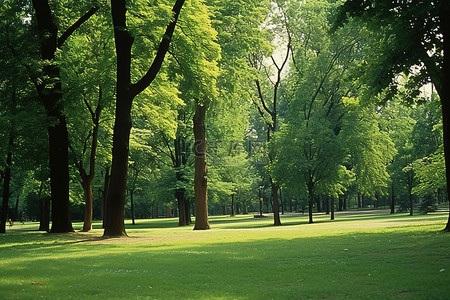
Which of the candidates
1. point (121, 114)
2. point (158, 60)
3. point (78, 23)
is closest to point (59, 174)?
point (121, 114)

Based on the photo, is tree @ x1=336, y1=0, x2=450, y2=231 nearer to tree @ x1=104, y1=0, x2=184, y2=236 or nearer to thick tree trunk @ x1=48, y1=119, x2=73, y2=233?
tree @ x1=104, y1=0, x2=184, y2=236

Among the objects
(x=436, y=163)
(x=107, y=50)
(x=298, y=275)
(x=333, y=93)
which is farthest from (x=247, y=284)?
→ (x=333, y=93)

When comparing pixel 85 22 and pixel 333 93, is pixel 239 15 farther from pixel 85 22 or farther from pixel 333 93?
pixel 333 93

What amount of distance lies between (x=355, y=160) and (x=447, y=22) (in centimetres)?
3093

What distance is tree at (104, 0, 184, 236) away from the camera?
2062cm

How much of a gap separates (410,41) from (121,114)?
11813mm

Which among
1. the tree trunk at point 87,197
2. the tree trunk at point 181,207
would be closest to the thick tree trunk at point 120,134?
the tree trunk at point 87,197

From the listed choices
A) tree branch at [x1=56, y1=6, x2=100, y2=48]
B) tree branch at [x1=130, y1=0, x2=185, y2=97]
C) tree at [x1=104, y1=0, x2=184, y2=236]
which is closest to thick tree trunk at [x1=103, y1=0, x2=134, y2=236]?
tree at [x1=104, y1=0, x2=184, y2=236]

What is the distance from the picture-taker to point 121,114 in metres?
20.9

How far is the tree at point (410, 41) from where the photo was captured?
14.6m

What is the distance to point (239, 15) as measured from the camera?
33219 mm

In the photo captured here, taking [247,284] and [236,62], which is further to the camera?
[236,62]

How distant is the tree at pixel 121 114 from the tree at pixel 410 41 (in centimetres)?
828

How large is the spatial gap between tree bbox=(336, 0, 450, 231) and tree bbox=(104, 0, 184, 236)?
8285mm
